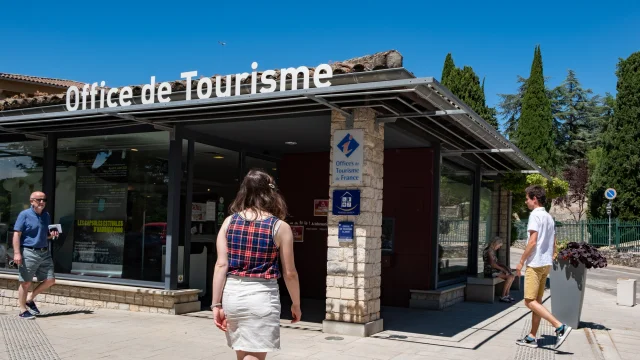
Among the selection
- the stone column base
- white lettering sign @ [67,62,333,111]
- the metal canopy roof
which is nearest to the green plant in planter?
the metal canopy roof

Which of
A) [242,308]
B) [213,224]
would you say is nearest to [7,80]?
[213,224]

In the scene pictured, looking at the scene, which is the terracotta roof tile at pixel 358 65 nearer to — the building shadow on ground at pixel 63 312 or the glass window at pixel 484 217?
the building shadow on ground at pixel 63 312

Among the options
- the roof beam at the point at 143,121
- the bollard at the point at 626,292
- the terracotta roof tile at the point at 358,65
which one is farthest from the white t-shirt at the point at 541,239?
the bollard at the point at 626,292

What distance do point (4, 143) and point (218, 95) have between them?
6052 millimetres

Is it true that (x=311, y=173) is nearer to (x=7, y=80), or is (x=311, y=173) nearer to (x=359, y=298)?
(x=359, y=298)

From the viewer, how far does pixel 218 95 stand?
700 cm

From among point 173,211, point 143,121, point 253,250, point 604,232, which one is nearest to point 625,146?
point 604,232

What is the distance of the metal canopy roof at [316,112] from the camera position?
6340 mm

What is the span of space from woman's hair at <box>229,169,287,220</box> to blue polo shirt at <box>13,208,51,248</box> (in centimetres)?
557

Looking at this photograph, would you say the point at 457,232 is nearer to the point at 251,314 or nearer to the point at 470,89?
the point at 251,314

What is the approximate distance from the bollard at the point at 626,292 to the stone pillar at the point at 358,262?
6.82m

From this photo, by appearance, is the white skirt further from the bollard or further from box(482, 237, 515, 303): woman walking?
the bollard

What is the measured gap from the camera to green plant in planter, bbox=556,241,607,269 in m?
7.92

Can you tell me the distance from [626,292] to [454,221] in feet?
12.5
